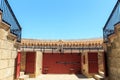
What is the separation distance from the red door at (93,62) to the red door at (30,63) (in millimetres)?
3512

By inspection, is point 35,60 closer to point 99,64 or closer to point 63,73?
point 63,73

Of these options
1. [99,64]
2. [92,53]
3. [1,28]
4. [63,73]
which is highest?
[1,28]

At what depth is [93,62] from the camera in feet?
32.4

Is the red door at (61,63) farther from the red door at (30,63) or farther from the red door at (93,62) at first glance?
the red door at (93,62)

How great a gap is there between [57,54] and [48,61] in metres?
0.89

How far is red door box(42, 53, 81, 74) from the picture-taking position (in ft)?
40.1

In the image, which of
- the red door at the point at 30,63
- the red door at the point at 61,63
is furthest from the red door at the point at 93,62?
the red door at the point at 30,63

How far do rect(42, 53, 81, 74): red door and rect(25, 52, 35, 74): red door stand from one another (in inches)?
95.1

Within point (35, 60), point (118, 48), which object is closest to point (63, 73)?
point (35, 60)

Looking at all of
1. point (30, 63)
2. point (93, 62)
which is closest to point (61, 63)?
point (30, 63)

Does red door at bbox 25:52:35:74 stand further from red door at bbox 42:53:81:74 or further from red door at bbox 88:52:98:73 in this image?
red door at bbox 88:52:98:73

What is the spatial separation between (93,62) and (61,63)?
10.7 feet

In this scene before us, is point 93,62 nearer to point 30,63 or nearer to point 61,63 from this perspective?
point 61,63

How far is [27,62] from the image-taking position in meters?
10.0
